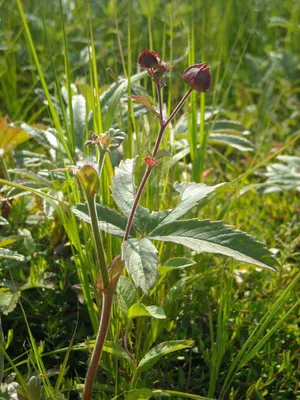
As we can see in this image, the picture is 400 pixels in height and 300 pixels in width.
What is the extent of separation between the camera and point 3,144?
209 cm

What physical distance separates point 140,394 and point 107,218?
1.21 ft

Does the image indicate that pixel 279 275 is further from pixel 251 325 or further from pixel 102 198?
pixel 102 198

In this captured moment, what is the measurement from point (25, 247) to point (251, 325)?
2.18 feet

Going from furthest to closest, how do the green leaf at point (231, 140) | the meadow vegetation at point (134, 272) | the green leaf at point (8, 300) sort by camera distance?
1. the green leaf at point (231, 140)
2. the green leaf at point (8, 300)
3. the meadow vegetation at point (134, 272)

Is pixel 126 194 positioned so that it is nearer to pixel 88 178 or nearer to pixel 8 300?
pixel 88 178

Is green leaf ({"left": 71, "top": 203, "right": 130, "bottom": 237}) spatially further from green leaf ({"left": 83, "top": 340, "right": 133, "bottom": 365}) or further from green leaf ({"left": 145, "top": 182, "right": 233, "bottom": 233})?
green leaf ({"left": 83, "top": 340, "right": 133, "bottom": 365})

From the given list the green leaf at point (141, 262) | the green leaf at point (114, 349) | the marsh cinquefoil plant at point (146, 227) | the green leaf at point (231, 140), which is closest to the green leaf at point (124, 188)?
the marsh cinquefoil plant at point (146, 227)

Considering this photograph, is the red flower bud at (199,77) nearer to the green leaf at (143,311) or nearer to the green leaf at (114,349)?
the green leaf at (143,311)

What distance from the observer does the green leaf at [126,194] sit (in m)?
1.37

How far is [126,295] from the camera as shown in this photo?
1.44 metres

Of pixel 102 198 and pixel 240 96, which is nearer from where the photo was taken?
pixel 102 198

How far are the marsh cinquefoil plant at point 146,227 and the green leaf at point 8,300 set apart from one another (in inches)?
11.9

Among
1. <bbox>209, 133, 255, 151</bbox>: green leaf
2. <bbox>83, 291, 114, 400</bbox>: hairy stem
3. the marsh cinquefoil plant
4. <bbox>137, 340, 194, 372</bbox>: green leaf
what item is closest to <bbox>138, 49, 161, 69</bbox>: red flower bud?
the marsh cinquefoil plant

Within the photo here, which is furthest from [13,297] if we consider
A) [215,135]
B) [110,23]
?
[110,23]
